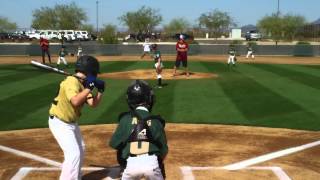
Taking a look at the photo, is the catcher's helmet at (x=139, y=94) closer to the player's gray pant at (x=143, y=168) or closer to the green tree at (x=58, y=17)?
the player's gray pant at (x=143, y=168)

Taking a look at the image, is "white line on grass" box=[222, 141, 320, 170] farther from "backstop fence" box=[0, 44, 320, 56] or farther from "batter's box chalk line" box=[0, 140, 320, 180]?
"backstop fence" box=[0, 44, 320, 56]

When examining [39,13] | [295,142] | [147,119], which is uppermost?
[39,13]

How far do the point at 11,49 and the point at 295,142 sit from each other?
122 ft

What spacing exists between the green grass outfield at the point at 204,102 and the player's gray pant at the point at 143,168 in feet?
25.8

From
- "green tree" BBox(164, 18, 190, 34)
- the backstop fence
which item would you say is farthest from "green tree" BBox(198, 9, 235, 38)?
the backstop fence

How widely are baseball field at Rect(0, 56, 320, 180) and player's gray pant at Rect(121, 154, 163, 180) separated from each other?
313 centimetres

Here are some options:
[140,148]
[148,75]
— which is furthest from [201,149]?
[148,75]

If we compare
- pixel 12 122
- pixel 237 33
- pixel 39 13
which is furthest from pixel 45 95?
pixel 237 33

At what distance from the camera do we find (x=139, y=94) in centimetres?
459

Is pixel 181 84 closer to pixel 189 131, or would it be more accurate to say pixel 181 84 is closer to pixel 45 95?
pixel 45 95

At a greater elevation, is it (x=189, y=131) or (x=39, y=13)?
(x=39, y=13)

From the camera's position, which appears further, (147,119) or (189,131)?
(189,131)

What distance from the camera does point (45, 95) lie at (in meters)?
16.9

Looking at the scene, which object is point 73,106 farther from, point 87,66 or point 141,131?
point 141,131
